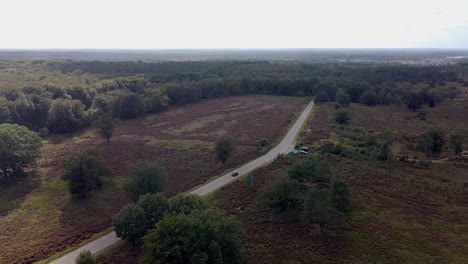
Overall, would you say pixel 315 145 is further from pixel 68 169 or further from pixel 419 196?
pixel 68 169

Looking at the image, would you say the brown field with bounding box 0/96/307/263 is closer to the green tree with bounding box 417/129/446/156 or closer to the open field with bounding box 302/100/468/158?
the open field with bounding box 302/100/468/158

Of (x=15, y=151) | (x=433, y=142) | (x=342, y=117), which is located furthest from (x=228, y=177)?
(x=342, y=117)

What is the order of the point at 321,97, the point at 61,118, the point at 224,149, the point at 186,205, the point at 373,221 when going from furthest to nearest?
the point at 321,97 → the point at 61,118 → the point at 224,149 → the point at 373,221 → the point at 186,205

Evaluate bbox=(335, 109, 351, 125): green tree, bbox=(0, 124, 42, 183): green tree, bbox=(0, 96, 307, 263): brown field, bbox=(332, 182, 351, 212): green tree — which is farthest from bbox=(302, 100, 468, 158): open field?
bbox=(0, 124, 42, 183): green tree

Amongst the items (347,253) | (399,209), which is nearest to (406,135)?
(399,209)

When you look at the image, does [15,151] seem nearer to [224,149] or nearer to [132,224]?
[132,224]
